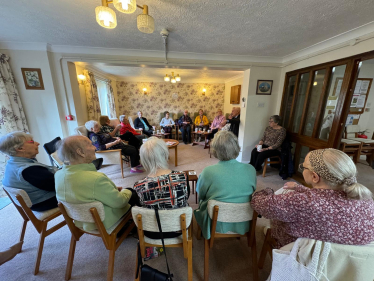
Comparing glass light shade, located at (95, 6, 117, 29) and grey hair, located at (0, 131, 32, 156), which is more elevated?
glass light shade, located at (95, 6, 117, 29)

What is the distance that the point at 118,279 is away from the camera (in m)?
1.15

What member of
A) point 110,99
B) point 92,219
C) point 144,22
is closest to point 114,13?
point 144,22

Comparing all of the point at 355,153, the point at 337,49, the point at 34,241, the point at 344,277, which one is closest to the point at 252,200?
the point at 344,277

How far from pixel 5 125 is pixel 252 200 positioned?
367cm

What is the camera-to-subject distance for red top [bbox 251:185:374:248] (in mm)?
654

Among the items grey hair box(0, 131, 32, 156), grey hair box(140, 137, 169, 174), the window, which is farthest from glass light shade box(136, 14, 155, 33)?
the window

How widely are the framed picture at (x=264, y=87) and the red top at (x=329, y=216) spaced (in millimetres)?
2919

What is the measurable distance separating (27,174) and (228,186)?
5.14 feet

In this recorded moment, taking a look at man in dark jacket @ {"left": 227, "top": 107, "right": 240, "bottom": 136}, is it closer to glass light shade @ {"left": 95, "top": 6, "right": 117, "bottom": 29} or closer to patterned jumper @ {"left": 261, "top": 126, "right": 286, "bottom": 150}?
patterned jumper @ {"left": 261, "top": 126, "right": 286, "bottom": 150}

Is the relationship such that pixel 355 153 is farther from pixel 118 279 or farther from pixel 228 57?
pixel 118 279

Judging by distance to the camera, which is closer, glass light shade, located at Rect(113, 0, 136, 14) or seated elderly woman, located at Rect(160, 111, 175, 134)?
glass light shade, located at Rect(113, 0, 136, 14)

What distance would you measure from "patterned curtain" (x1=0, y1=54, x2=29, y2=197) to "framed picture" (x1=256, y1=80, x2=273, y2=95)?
178 inches

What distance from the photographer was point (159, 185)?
3.03 feet

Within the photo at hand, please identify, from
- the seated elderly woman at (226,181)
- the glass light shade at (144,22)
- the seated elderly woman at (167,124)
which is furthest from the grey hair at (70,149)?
the seated elderly woman at (167,124)
